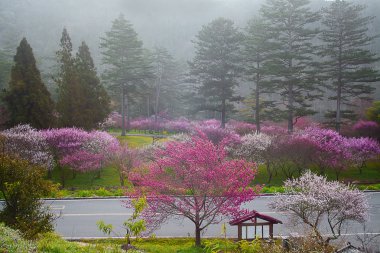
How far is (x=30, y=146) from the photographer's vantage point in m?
27.1

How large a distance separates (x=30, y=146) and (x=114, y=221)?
12272 millimetres

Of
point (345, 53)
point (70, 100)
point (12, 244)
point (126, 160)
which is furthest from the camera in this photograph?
point (345, 53)

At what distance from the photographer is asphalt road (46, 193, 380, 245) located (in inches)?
671

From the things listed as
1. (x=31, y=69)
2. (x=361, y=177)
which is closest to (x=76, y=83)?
(x=31, y=69)

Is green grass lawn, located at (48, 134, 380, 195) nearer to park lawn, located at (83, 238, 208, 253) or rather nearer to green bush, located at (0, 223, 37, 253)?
park lawn, located at (83, 238, 208, 253)

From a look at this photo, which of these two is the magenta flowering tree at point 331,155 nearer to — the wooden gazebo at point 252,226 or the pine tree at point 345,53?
the pine tree at point 345,53

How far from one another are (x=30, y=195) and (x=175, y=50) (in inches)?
3310

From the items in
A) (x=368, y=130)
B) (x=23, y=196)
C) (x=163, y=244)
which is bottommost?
(x=163, y=244)

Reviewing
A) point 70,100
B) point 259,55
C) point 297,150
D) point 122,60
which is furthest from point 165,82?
point 297,150

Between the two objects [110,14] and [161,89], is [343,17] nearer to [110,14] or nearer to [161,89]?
[161,89]

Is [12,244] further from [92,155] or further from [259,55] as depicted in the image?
[259,55]

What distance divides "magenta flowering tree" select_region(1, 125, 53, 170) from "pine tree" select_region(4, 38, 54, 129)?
3.87 m

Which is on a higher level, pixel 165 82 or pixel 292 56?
pixel 165 82

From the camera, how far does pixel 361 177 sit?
1158 inches
